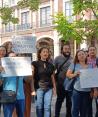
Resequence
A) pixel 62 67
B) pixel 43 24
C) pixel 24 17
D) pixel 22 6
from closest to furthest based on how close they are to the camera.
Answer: pixel 62 67, pixel 22 6, pixel 43 24, pixel 24 17

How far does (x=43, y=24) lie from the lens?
124 ft

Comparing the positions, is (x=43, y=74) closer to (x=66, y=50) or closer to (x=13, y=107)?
(x=13, y=107)

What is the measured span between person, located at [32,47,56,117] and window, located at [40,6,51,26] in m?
29.2

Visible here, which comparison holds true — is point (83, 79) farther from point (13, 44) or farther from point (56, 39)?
point (56, 39)

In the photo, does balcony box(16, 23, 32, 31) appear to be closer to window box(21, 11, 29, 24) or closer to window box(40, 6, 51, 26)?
window box(21, 11, 29, 24)

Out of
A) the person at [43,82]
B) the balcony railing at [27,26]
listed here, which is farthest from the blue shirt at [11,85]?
the balcony railing at [27,26]

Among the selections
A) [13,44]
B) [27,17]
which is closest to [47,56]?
[13,44]

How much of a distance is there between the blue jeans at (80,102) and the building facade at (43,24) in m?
27.1

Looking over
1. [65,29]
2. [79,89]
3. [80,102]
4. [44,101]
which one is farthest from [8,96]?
[65,29]

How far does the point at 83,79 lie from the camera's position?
7.42m

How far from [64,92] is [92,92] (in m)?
1.53

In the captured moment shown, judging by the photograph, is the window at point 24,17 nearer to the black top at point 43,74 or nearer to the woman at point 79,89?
the black top at point 43,74

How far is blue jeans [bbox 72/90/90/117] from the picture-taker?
7656 millimetres

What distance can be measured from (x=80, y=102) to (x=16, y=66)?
1.46m
